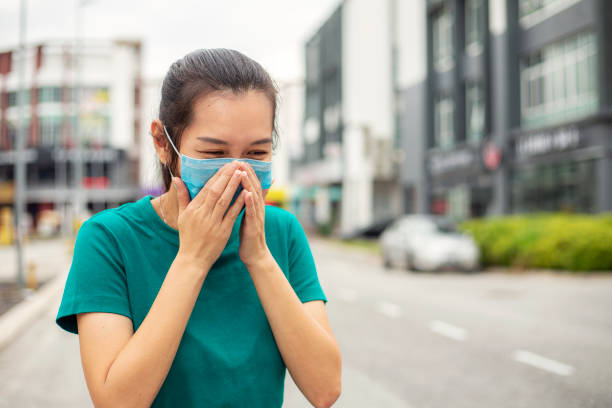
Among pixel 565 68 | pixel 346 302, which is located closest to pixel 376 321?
pixel 346 302

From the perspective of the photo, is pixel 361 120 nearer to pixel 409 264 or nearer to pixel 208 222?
pixel 409 264

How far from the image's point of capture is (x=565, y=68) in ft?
75.8

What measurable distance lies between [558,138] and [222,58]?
22441 mm

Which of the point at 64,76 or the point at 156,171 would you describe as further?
the point at 64,76

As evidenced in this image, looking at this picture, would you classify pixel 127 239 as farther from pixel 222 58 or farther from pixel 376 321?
pixel 376 321

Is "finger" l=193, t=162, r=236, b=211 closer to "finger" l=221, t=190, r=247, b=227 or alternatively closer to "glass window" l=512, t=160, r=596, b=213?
"finger" l=221, t=190, r=247, b=227

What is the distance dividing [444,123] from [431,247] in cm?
1724

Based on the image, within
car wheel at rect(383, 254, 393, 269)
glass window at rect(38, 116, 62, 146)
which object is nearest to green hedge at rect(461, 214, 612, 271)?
car wheel at rect(383, 254, 393, 269)

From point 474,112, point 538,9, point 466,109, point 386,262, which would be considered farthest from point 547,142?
point 386,262

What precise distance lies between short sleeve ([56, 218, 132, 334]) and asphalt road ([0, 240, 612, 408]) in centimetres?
373

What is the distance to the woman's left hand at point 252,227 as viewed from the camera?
161 centimetres

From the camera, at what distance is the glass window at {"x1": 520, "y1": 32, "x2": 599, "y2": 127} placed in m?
21.8

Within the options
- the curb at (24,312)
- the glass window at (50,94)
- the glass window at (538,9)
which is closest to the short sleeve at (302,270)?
the curb at (24,312)

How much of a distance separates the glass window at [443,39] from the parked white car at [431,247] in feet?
49.9
